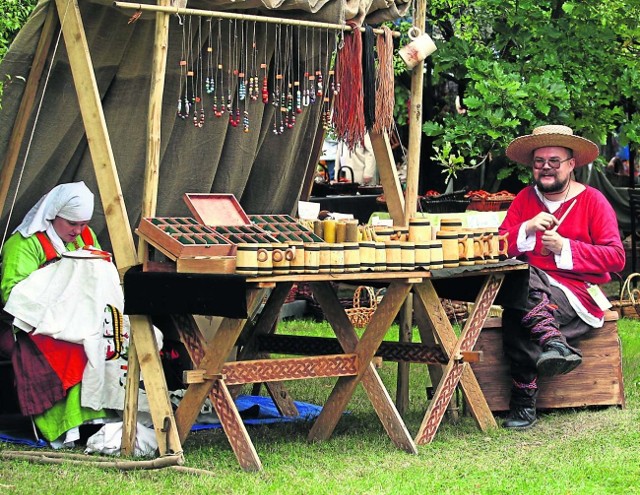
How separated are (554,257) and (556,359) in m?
0.64

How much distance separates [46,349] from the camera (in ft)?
18.1

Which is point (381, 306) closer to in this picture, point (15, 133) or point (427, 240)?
point (427, 240)

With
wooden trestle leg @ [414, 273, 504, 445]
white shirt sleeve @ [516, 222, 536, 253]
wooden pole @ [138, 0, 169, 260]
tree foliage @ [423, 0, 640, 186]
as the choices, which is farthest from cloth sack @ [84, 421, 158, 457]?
tree foliage @ [423, 0, 640, 186]

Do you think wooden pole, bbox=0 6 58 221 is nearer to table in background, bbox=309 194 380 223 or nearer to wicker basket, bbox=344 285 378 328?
wicker basket, bbox=344 285 378 328

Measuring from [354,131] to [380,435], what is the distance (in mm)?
1490

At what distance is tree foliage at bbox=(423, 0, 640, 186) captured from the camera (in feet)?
29.6

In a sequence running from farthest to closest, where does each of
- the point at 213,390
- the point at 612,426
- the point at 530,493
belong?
the point at 612,426 < the point at 213,390 < the point at 530,493

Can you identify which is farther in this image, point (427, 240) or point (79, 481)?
point (427, 240)

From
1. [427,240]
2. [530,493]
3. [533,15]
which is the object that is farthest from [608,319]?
[533,15]

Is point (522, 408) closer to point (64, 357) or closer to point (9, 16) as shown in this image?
point (64, 357)

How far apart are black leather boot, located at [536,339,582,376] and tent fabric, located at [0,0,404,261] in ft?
5.55

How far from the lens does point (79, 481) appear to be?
4.77 metres

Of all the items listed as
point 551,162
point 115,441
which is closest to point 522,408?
point 551,162

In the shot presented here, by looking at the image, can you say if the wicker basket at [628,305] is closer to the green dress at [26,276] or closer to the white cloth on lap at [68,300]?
the white cloth on lap at [68,300]
